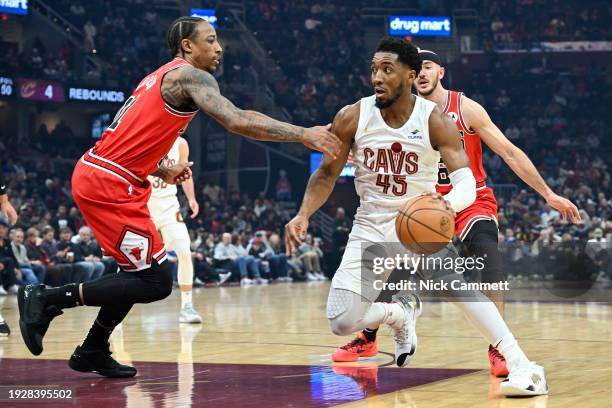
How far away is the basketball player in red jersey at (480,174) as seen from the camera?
21.9ft

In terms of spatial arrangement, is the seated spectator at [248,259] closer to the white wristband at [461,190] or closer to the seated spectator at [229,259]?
the seated spectator at [229,259]

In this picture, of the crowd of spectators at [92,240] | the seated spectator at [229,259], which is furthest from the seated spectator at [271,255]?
the seated spectator at [229,259]

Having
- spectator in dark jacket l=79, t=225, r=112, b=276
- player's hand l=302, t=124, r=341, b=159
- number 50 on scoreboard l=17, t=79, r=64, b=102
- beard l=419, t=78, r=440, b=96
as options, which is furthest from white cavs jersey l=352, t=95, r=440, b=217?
number 50 on scoreboard l=17, t=79, r=64, b=102

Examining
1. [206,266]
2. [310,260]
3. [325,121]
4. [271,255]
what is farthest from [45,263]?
[325,121]

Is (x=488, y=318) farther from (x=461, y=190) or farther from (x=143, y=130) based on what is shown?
(x=143, y=130)

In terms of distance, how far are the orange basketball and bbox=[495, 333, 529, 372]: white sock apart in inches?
27.7

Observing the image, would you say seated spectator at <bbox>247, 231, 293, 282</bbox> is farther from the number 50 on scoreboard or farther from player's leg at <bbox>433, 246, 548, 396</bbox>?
player's leg at <bbox>433, 246, 548, 396</bbox>

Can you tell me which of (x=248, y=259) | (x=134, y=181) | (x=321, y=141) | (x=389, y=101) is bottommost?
(x=248, y=259)

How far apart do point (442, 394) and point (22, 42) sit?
25.0 metres

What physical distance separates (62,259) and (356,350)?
1037 centimetres

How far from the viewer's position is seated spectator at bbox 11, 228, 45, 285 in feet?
52.0

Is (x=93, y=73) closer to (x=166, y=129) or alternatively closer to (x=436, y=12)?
(x=436, y=12)

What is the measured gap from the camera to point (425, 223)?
5223mm

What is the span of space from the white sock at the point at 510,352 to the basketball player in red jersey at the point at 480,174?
1002 mm
